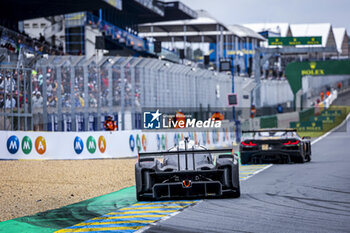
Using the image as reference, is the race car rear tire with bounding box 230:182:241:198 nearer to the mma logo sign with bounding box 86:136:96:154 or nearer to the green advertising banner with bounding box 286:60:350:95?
the mma logo sign with bounding box 86:136:96:154

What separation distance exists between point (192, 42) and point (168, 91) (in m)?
54.2

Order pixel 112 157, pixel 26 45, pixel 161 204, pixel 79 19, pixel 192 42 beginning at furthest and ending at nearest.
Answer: pixel 192 42
pixel 79 19
pixel 26 45
pixel 112 157
pixel 161 204

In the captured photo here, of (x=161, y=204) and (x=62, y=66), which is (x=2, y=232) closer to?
(x=161, y=204)

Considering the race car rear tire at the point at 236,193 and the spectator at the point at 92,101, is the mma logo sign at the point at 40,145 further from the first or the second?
the race car rear tire at the point at 236,193

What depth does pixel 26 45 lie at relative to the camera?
116 feet

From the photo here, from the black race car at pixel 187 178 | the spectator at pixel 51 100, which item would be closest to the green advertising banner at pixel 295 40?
the spectator at pixel 51 100

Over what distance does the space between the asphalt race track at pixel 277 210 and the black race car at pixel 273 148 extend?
12.8 ft

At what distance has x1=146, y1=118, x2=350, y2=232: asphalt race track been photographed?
8.04m

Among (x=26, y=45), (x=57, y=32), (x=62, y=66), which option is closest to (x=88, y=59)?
(x=62, y=66)

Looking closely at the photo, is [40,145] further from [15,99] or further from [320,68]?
[320,68]

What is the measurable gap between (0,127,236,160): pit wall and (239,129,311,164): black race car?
10.4 ft

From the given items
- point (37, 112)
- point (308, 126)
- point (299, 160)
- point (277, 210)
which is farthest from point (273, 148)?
point (308, 126)

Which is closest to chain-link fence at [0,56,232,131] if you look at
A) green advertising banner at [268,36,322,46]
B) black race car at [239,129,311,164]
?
black race car at [239,129,311,164]

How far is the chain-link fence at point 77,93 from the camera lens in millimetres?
22125
